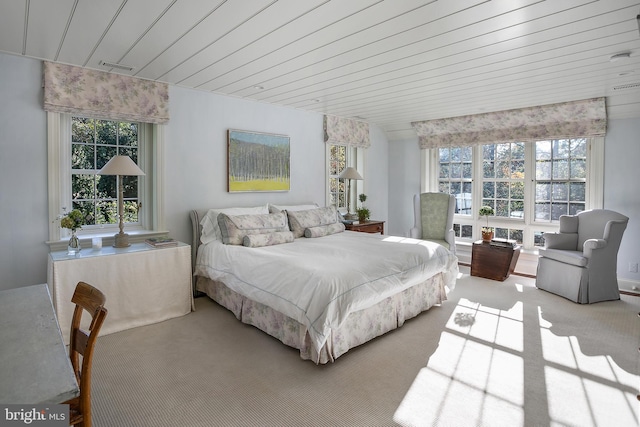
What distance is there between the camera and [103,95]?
3400 mm

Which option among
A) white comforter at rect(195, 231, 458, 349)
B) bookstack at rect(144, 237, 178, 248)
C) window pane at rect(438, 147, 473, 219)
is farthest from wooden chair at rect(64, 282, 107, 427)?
window pane at rect(438, 147, 473, 219)

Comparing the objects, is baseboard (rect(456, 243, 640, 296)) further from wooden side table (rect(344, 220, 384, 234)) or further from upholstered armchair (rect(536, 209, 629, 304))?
wooden side table (rect(344, 220, 384, 234))

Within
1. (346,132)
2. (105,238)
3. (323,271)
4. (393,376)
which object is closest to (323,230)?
(323,271)

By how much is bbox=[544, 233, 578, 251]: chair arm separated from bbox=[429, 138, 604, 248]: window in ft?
2.07

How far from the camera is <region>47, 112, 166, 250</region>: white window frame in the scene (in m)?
3.22

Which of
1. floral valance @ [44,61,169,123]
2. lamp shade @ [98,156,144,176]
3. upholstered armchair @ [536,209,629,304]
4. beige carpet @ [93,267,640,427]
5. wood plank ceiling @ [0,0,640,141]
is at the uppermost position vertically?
wood plank ceiling @ [0,0,640,141]

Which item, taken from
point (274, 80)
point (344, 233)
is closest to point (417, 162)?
point (344, 233)

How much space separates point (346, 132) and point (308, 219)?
1.94m

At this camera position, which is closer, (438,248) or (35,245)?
(35,245)

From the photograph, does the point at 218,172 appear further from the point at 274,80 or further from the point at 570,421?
the point at 570,421

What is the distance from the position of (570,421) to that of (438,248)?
191 cm

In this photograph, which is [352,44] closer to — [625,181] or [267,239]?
[267,239]

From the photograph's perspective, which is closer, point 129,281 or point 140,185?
point 129,281

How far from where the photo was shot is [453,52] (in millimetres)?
2859
